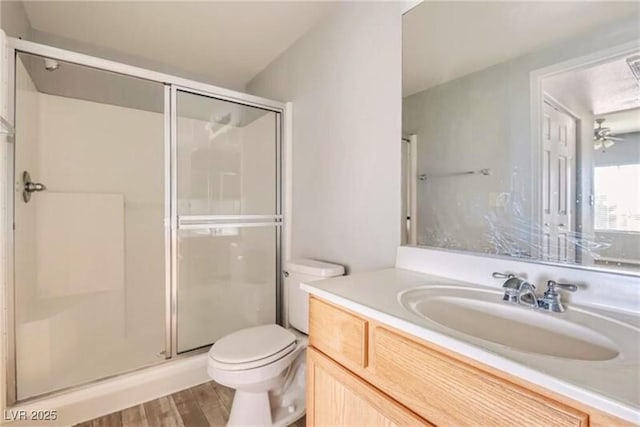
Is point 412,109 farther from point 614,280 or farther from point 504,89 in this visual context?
point 614,280

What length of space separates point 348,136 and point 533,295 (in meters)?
1.18

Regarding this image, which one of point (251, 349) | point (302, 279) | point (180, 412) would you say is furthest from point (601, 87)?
point (180, 412)

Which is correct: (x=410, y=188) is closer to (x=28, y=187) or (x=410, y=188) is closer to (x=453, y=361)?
(x=453, y=361)

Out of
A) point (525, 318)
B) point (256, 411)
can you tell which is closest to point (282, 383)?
point (256, 411)

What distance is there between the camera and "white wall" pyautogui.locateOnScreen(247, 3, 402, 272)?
1.50 m

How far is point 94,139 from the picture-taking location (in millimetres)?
2477

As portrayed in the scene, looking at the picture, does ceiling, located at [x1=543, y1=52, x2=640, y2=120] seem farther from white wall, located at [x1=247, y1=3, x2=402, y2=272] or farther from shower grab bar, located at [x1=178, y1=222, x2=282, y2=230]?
shower grab bar, located at [x1=178, y1=222, x2=282, y2=230]

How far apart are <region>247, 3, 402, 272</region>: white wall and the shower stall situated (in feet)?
0.99

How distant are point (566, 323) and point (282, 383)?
1.31 m

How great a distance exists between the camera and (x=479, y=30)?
119 centimetres

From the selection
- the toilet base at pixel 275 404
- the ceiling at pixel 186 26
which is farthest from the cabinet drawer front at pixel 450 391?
the ceiling at pixel 186 26

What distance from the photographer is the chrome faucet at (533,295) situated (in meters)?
0.85

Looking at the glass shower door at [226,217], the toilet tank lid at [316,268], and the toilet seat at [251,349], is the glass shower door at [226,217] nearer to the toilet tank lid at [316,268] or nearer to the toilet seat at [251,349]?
the toilet tank lid at [316,268]

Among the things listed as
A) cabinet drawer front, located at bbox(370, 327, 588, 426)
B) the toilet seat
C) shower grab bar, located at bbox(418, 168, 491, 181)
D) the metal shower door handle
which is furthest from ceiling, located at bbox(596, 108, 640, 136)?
the metal shower door handle
